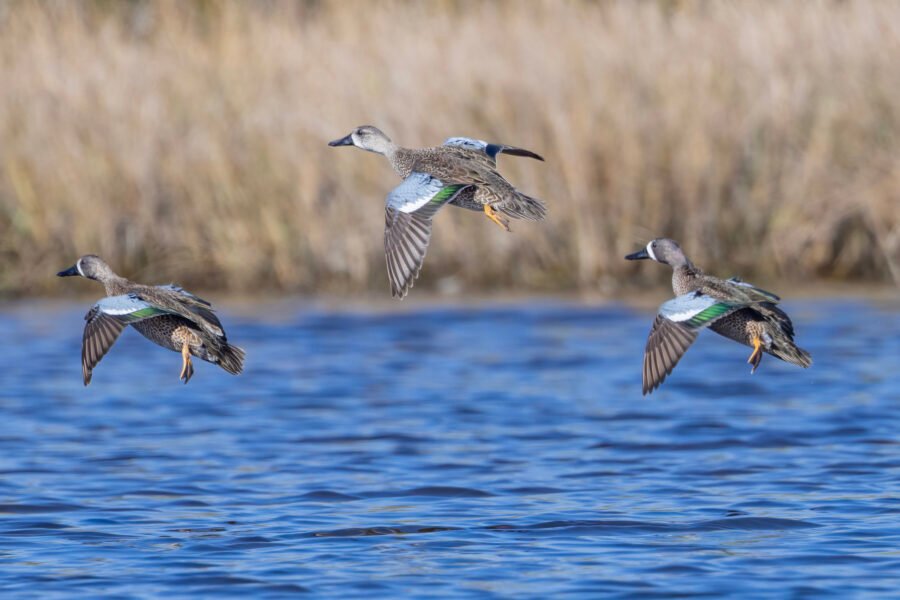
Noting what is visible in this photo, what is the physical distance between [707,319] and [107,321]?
2.18 meters

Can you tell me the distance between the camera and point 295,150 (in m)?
13.2

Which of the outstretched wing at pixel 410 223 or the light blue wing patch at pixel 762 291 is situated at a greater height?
the outstretched wing at pixel 410 223

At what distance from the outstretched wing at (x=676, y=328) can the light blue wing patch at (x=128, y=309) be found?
179 cm

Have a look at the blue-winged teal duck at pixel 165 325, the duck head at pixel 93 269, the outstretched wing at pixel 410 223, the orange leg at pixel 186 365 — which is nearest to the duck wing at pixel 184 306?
the blue-winged teal duck at pixel 165 325

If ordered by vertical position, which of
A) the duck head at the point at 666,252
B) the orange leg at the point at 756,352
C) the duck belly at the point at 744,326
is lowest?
the orange leg at the point at 756,352

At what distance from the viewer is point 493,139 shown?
12883 mm

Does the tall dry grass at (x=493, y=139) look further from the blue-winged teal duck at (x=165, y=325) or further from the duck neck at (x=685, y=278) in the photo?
the blue-winged teal duck at (x=165, y=325)

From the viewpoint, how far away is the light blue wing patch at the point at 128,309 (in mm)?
6555

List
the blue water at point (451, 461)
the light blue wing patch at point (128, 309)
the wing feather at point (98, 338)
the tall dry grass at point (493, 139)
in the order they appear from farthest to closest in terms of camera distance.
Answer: the tall dry grass at point (493, 139) < the blue water at point (451, 461) < the light blue wing patch at point (128, 309) < the wing feather at point (98, 338)

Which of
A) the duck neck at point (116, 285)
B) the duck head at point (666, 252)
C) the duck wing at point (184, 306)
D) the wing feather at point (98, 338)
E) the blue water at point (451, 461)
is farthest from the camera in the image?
the duck neck at point (116, 285)

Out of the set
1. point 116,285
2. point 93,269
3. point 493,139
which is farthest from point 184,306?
point 493,139

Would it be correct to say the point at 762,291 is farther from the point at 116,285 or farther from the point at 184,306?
the point at 116,285

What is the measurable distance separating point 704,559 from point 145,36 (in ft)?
34.8

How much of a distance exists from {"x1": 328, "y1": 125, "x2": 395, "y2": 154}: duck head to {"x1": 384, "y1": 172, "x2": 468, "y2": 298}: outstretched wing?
2.45 ft
